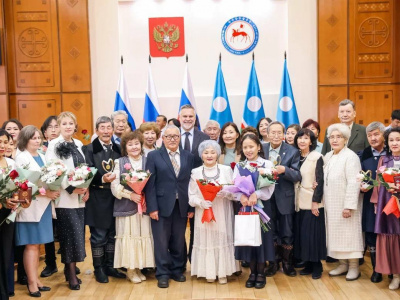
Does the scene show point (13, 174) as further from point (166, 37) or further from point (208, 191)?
point (166, 37)

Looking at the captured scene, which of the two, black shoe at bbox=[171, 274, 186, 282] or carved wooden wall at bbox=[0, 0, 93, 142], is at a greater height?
carved wooden wall at bbox=[0, 0, 93, 142]

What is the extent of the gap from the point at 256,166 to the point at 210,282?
1.26 meters

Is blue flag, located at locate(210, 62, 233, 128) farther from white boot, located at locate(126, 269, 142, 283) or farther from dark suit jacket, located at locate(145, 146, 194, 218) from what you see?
white boot, located at locate(126, 269, 142, 283)

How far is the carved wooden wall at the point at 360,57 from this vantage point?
849 centimetres

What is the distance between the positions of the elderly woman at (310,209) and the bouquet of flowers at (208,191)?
92cm

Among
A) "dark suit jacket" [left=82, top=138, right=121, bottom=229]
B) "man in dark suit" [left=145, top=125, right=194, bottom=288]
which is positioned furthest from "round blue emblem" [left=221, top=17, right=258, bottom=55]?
"dark suit jacket" [left=82, top=138, right=121, bottom=229]

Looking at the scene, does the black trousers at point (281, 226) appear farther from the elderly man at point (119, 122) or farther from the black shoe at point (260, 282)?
the elderly man at point (119, 122)

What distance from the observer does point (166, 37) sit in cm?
870

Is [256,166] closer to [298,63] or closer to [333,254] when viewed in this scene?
[333,254]

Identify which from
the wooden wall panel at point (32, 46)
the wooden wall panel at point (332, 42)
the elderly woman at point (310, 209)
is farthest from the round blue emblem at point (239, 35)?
the elderly woman at point (310, 209)

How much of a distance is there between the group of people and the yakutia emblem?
3.82m

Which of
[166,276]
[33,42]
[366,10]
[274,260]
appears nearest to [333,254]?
[274,260]

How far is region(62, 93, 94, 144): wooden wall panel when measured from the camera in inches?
342

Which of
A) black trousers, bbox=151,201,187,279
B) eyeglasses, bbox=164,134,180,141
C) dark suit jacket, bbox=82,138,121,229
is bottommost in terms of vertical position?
black trousers, bbox=151,201,187,279
